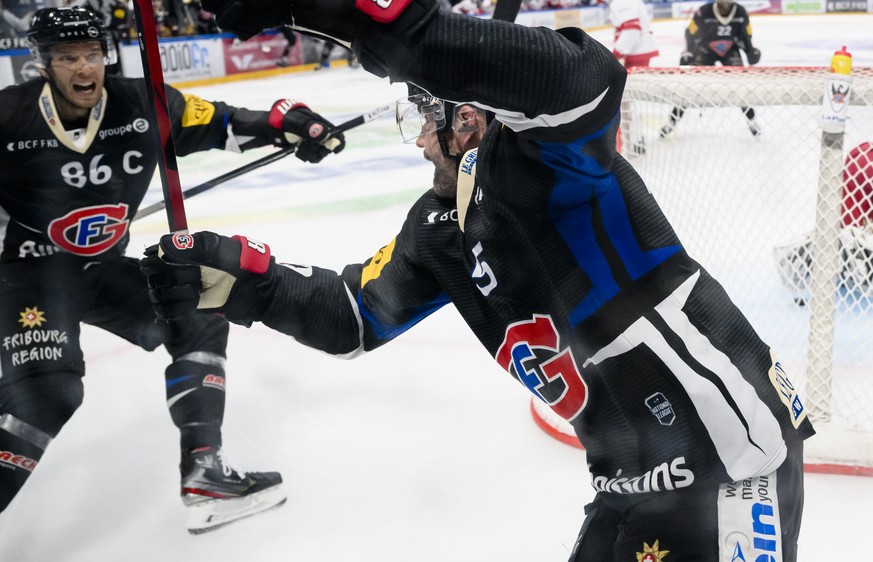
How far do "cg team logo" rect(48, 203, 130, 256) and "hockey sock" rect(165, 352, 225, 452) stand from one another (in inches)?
16.6

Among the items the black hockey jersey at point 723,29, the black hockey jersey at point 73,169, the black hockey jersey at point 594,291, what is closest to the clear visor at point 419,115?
the black hockey jersey at point 594,291

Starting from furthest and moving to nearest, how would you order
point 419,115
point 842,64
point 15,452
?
point 842,64 → point 15,452 → point 419,115

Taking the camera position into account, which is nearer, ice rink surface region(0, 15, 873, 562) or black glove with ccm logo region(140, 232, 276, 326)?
black glove with ccm logo region(140, 232, 276, 326)

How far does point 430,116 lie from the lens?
144 centimetres

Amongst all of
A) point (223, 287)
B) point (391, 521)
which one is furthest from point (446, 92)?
point (391, 521)

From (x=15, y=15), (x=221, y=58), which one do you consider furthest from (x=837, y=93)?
(x=221, y=58)

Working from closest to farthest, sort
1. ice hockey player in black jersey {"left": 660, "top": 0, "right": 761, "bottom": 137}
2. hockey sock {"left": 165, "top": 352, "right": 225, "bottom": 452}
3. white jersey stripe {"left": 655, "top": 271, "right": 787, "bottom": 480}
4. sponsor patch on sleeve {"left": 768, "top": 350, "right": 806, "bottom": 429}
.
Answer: white jersey stripe {"left": 655, "top": 271, "right": 787, "bottom": 480}, sponsor patch on sleeve {"left": 768, "top": 350, "right": 806, "bottom": 429}, hockey sock {"left": 165, "top": 352, "right": 225, "bottom": 452}, ice hockey player in black jersey {"left": 660, "top": 0, "right": 761, "bottom": 137}

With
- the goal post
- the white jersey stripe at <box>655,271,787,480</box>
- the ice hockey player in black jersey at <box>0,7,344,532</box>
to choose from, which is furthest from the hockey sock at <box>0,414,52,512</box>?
the goal post

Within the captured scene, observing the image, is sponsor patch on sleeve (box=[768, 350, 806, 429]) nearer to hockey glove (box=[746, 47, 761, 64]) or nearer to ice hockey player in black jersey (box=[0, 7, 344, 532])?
ice hockey player in black jersey (box=[0, 7, 344, 532])

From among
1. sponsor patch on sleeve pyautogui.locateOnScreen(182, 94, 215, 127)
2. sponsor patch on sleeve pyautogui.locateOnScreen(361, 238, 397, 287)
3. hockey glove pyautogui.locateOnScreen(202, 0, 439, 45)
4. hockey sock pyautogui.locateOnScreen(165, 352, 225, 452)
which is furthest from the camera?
sponsor patch on sleeve pyautogui.locateOnScreen(182, 94, 215, 127)

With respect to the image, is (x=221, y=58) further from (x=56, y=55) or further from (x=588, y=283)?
(x=588, y=283)

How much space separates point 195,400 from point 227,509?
32 cm

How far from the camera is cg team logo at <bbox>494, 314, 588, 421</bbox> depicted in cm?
132

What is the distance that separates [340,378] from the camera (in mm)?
3328
